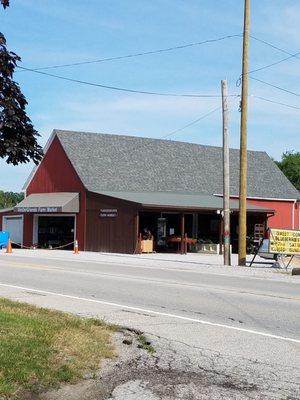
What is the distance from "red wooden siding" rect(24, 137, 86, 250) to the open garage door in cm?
100

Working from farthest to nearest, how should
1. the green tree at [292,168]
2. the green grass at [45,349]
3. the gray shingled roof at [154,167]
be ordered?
the green tree at [292,168] < the gray shingled roof at [154,167] < the green grass at [45,349]

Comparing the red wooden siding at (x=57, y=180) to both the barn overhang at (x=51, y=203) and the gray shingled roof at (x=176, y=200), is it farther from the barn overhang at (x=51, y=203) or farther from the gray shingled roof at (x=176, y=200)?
the gray shingled roof at (x=176, y=200)

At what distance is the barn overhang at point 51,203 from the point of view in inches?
1526

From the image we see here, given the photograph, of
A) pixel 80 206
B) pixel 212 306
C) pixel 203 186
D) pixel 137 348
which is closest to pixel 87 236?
pixel 80 206

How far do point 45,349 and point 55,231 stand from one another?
35894 mm

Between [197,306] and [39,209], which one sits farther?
[39,209]

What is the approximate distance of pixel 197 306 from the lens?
12.9 meters

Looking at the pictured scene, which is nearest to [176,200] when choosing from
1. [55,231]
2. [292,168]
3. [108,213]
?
[108,213]

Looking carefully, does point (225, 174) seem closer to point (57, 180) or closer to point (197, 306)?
point (197, 306)

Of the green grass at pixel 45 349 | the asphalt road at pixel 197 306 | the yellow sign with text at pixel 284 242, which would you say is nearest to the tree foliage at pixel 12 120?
the green grass at pixel 45 349

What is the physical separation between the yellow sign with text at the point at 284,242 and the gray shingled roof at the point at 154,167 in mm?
16886

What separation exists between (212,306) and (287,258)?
42.8 feet

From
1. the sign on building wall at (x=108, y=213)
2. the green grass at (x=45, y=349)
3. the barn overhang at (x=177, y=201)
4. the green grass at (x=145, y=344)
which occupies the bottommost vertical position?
the green grass at (x=145, y=344)

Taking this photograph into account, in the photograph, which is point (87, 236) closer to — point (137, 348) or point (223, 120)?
point (223, 120)
